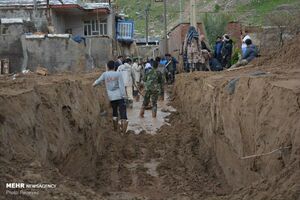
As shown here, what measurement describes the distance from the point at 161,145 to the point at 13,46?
19.0 m

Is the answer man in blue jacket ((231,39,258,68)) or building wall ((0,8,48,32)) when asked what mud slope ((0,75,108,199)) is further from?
building wall ((0,8,48,32))

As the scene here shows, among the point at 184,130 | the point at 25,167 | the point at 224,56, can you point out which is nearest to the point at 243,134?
the point at 25,167

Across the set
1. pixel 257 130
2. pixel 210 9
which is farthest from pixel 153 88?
pixel 210 9

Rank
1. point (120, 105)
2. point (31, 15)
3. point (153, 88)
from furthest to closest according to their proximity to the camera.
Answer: point (31, 15), point (153, 88), point (120, 105)

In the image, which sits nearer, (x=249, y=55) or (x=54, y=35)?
(x=249, y=55)

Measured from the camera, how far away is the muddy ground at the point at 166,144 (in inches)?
248

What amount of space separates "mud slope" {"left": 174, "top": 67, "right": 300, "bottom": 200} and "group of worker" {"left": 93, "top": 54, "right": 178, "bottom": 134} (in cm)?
197

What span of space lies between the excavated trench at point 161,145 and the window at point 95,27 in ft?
80.4

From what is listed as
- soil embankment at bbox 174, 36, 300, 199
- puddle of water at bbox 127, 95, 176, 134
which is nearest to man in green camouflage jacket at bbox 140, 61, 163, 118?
puddle of water at bbox 127, 95, 176, 134

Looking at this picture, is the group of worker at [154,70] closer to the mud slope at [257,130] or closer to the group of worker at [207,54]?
the group of worker at [207,54]

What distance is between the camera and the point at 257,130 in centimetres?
784

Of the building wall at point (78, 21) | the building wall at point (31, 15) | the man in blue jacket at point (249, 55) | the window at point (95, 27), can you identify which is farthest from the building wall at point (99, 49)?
the man in blue jacket at point (249, 55)

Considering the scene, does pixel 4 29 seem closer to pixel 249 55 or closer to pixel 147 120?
pixel 147 120

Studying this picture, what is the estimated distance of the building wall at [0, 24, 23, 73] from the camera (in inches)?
1193
